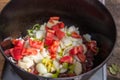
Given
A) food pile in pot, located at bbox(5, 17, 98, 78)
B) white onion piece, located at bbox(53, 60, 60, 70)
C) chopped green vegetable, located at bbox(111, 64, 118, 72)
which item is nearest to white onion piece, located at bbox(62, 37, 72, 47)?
food pile in pot, located at bbox(5, 17, 98, 78)

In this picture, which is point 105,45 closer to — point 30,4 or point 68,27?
point 68,27

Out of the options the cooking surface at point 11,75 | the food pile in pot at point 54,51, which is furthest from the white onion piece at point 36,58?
the cooking surface at point 11,75

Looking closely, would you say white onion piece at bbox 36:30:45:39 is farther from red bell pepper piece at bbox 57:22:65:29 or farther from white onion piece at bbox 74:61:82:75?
white onion piece at bbox 74:61:82:75

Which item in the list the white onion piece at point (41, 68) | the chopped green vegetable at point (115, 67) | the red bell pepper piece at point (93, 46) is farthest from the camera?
the chopped green vegetable at point (115, 67)

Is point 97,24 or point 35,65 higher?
point 97,24

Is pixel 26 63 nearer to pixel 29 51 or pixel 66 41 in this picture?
pixel 29 51

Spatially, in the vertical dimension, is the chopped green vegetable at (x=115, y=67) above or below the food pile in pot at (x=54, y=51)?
below

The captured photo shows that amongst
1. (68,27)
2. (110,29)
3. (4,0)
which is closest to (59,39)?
(68,27)

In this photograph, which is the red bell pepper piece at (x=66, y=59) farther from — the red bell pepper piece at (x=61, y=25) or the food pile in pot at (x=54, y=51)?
the red bell pepper piece at (x=61, y=25)
